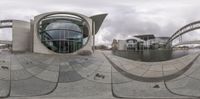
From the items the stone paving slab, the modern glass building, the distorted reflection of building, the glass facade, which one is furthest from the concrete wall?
the stone paving slab

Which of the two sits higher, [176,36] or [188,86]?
[176,36]

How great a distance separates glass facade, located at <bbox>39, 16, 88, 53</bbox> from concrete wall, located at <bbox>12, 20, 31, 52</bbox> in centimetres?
481

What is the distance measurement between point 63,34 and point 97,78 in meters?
18.5

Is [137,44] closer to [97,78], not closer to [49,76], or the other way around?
[97,78]

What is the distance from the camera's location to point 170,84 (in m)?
24.6

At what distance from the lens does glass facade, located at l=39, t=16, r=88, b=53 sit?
4253 centimetres

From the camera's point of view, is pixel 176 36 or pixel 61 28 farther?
pixel 176 36

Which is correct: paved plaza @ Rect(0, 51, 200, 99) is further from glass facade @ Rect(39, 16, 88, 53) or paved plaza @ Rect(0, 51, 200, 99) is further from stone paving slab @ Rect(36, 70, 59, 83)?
glass facade @ Rect(39, 16, 88, 53)

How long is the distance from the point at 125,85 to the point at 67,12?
2017 cm

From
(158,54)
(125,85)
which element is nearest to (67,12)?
(158,54)

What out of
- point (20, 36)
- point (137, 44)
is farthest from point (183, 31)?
point (20, 36)

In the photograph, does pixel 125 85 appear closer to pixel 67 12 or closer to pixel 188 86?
pixel 188 86

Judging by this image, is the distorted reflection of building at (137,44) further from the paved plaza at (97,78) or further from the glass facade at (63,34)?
the paved plaza at (97,78)

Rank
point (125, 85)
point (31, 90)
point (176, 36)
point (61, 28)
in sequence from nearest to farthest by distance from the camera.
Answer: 1. point (31, 90)
2. point (125, 85)
3. point (61, 28)
4. point (176, 36)
